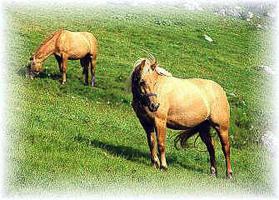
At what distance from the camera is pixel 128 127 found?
20.7 metres

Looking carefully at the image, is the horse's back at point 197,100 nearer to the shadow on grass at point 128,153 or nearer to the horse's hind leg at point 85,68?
the shadow on grass at point 128,153

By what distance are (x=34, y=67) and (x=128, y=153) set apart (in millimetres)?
12479

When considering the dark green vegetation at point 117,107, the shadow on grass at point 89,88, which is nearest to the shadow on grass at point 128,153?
the dark green vegetation at point 117,107

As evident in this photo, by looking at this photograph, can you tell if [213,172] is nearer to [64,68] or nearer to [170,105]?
[170,105]

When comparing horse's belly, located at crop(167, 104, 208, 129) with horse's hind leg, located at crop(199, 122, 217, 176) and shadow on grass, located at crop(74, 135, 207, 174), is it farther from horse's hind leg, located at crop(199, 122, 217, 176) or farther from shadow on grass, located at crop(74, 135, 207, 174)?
shadow on grass, located at crop(74, 135, 207, 174)

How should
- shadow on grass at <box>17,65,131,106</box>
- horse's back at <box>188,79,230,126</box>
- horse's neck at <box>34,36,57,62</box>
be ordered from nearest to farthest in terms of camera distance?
horse's back at <box>188,79,230,126</box> < shadow on grass at <box>17,65,131,106</box> < horse's neck at <box>34,36,57,62</box>

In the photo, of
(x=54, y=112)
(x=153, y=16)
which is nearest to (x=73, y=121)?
(x=54, y=112)

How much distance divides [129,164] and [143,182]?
151 centimetres

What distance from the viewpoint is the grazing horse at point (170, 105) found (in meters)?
14.5

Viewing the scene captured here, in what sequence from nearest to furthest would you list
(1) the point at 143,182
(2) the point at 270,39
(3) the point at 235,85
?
(1) the point at 143,182, (3) the point at 235,85, (2) the point at 270,39

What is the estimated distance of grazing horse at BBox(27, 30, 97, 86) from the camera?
2706 centimetres

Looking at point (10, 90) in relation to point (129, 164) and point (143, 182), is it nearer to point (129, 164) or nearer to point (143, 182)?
point (129, 164)

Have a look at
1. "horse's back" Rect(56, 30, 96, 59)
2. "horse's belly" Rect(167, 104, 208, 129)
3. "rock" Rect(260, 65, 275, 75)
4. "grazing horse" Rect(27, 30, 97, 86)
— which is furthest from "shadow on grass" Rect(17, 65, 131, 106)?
"rock" Rect(260, 65, 275, 75)

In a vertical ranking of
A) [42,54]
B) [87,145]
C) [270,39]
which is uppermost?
[87,145]
